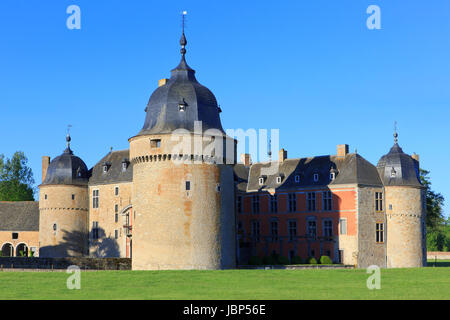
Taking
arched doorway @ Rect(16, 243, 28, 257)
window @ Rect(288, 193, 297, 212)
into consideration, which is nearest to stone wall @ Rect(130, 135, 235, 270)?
window @ Rect(288, 193, 297, 212)

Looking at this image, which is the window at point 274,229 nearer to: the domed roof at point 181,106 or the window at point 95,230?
the domed roof at point 181,106

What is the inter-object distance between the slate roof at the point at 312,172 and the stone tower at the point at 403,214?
48.8 inches

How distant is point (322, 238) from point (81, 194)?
22.1 meters

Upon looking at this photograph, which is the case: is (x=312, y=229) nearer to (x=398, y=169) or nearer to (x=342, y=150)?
(x=342, y=150)

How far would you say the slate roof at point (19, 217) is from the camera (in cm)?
7281

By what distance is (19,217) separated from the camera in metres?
73.2

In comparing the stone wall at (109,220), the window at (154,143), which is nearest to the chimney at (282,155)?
the stone wall at (109,220)

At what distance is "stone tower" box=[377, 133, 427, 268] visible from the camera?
5600 cm

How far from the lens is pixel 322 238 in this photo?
57656 mm

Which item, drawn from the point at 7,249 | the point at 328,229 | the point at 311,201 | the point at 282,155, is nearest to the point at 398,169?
the point at 328,229

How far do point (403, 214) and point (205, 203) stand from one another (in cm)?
1822

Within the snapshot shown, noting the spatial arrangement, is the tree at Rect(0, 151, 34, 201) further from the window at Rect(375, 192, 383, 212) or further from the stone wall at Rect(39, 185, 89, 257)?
the window at Rect(375, 192, 383, 212)

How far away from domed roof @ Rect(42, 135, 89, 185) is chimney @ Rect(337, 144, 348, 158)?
23002mm
